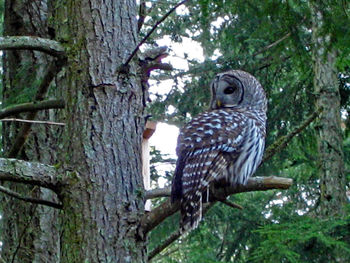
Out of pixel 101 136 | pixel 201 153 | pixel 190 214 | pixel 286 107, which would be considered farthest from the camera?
pixel 286 107

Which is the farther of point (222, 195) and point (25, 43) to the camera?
point (222, 195)

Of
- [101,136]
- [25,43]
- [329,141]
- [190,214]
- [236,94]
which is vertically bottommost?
[190,214]

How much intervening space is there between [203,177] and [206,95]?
7203mm

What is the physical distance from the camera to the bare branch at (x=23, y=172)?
3.45 meters

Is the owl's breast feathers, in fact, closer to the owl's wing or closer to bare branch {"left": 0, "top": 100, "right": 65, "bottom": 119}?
the owl's wing

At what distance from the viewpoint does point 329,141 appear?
8.78m

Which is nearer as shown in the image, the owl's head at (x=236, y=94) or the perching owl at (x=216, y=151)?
the perching owl at (x=216, y=151)

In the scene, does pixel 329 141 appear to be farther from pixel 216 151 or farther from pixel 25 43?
pixel 25 43

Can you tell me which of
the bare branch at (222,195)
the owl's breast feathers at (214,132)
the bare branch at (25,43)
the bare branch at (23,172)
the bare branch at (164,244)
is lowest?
the bare branch at (164,244)

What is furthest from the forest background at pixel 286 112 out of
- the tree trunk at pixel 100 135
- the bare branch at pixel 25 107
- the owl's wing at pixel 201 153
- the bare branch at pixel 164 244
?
the bare branch at pixel 25 107

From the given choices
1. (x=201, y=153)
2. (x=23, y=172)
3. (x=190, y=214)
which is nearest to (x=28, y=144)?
(x=201, y=153)

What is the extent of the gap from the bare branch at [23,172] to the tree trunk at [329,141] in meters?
5.24

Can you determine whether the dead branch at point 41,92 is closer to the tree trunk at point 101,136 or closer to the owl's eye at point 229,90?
the tree trunk at point 101,136

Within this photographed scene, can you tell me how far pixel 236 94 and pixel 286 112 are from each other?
4468 millimetres
